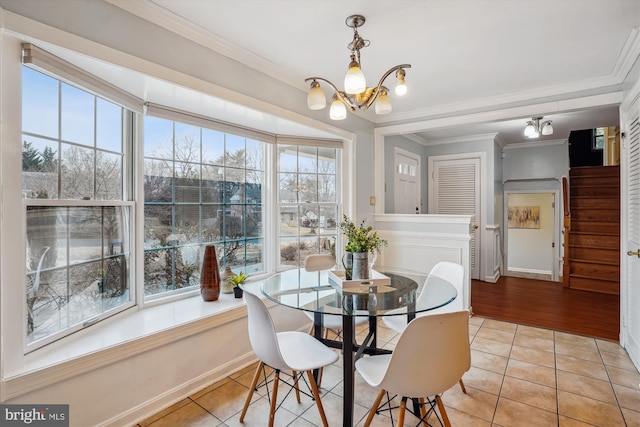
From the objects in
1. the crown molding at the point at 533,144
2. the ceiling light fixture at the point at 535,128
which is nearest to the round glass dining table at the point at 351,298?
the ceiling light fixture at the point at 535,128

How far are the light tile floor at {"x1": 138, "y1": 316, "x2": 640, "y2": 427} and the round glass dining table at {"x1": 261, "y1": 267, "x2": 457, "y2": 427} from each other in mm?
397

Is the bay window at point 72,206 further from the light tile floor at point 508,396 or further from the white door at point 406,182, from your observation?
the white door at point 406,182

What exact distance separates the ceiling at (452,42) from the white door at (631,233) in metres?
0.41

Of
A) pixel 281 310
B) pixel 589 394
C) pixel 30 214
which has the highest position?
pixel 30 214

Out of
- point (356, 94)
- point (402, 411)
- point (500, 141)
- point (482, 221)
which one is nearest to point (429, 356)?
point (402, 411)

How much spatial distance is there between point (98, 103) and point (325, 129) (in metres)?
1.93

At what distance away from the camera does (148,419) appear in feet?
6.17

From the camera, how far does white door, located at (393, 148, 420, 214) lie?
190 inches

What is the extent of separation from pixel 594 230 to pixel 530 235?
1.64 m

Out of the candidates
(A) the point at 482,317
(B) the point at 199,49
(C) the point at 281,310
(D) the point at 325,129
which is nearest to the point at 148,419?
(C) the point at 281,310

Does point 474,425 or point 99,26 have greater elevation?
point 99,26

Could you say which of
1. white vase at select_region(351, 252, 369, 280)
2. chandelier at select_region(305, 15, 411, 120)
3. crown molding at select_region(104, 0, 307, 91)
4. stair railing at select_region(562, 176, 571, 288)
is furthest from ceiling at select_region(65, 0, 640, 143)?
stair railing at select_region(562, 176, 571, 288)

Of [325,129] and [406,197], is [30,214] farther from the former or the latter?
[406,197]

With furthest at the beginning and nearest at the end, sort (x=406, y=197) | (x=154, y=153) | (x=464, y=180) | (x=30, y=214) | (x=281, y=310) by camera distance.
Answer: (x=464, y=180), (x=406, y=197), (x=281, y=310), (x=154, y=153), (x=30, y=214)
